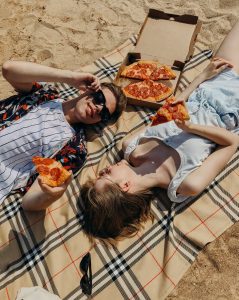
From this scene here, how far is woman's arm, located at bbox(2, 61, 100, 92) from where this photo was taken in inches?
158

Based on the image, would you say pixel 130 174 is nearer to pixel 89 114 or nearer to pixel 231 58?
pixel 89 114

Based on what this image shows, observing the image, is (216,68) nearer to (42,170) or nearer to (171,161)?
(171,161)

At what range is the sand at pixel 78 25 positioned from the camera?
17.8 feet

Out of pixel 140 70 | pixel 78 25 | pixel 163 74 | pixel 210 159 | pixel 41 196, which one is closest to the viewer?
pixel 41 196

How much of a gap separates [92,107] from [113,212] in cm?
115

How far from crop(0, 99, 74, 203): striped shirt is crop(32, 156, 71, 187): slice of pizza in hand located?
52 cm

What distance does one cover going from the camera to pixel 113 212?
3318 millimetres

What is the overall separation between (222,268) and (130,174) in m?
1.18

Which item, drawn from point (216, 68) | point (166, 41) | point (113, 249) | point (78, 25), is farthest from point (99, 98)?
point (78, 25)

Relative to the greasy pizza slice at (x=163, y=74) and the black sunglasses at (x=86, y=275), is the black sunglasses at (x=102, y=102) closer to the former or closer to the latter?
the greasy pizza slice at (x=163, y=74)

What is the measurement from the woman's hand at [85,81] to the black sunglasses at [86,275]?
168 centimetres

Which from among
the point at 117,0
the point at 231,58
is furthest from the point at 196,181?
the point at 117,0

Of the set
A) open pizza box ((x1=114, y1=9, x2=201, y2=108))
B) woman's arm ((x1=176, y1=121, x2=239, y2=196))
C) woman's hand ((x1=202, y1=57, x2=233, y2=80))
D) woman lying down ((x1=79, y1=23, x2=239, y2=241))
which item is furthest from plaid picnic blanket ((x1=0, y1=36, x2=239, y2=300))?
open pizza box ((x1=114, y1=9, x2=201, y2=108))

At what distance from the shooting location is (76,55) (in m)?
5.44
